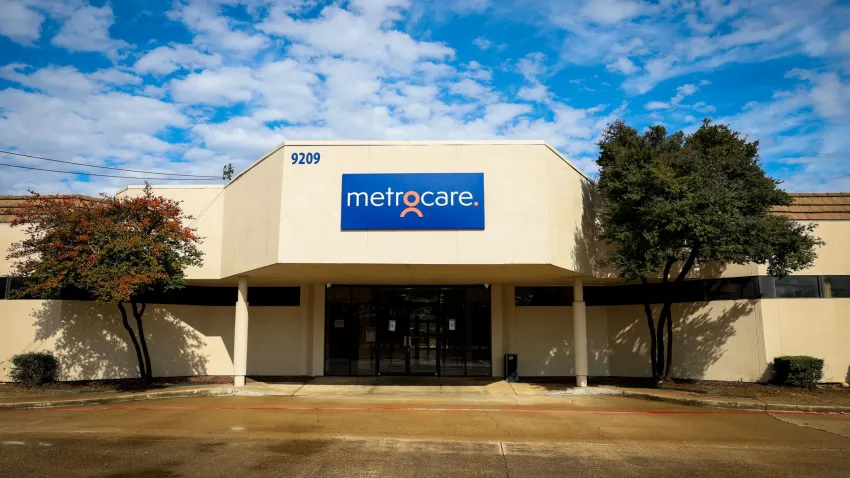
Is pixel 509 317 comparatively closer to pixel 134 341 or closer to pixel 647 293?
pixel 647 293

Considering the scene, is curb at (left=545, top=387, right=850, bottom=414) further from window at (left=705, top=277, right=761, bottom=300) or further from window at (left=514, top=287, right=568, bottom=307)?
window at (left=514, top=287, right=568, bottom=307)

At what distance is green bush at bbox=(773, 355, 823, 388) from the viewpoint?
15.7 meters

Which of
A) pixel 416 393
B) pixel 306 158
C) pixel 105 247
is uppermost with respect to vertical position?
pixel 306 158

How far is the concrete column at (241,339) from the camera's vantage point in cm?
1709

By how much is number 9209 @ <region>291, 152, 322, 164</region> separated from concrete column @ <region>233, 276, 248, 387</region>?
4.72 metres

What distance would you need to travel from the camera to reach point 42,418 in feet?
41.3

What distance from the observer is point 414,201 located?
14.7 meters

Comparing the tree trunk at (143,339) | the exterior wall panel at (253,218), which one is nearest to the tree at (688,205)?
the exterior wall panel at (253,218)

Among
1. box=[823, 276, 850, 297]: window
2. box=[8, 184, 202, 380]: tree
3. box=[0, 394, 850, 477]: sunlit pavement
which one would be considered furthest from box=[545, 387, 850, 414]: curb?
box=[8, 184, 202, 380]: tree

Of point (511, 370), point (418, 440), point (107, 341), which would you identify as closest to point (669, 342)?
point (511, 370)

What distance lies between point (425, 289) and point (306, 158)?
7.20 m

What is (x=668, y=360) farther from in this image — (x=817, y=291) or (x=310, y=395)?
(x=310, y=395)

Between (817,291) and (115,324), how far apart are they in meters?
21.7

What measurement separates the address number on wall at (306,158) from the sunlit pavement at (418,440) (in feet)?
20.6
